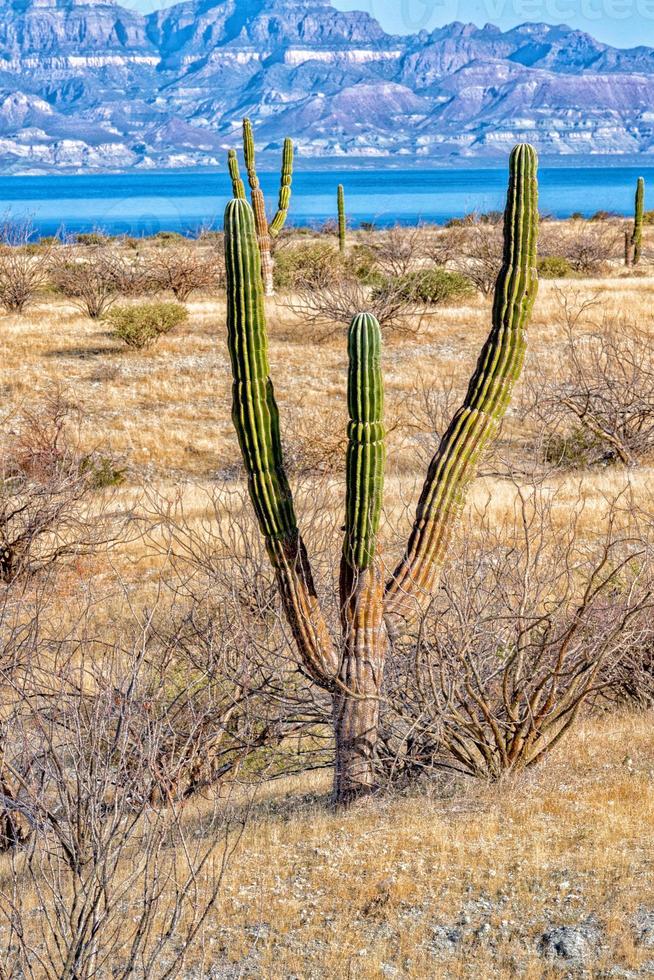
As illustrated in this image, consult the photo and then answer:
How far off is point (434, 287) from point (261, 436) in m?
→ 22.8

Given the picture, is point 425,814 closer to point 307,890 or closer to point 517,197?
point 307,890

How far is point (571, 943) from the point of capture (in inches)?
225

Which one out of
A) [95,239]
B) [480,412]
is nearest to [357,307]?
[480,412]

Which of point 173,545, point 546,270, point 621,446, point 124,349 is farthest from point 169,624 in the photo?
point 546,270

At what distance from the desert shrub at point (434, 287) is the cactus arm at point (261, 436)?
2128 centimetres

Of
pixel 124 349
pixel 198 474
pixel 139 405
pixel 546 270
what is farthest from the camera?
pixel 546 270

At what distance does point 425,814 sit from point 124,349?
2013cm

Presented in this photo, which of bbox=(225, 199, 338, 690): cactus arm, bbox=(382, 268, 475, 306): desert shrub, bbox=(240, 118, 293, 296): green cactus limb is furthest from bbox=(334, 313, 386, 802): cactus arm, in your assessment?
bbox=(240, 118, 293, 296): green cactus limb

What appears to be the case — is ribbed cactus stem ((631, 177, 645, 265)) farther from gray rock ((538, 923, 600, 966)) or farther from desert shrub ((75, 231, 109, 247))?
gray rock ((538, 923, 600, 966))

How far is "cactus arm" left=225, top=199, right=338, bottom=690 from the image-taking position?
741 centimetres

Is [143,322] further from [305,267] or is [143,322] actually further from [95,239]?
[95,239]

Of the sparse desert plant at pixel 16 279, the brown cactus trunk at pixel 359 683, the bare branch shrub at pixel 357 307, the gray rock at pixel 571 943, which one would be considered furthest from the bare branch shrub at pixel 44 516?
the sparse desert plant at pixel 16 279

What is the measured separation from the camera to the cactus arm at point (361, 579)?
7059mm

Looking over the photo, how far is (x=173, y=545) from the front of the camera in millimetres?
14180
